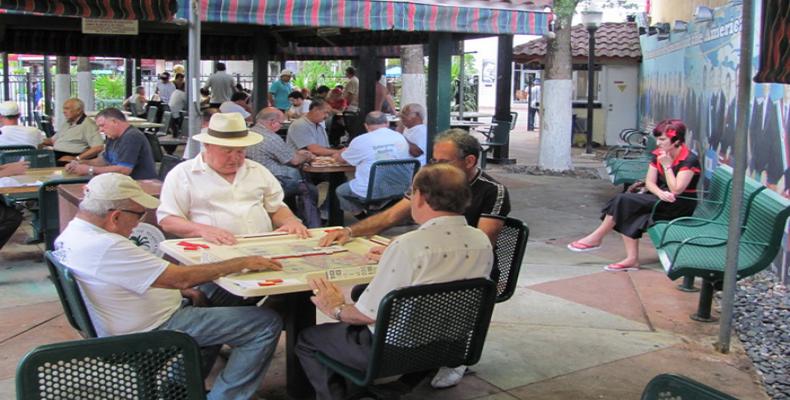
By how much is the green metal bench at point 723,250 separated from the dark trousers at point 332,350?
8.86ft

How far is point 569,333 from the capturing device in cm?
570

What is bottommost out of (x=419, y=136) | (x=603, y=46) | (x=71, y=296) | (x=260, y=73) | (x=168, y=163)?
(x=71, y=296)

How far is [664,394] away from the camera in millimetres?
2469

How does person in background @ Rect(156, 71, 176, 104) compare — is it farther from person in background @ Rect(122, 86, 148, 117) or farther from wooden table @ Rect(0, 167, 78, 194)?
wooden table @ Rect(0, 167, 78, 194)

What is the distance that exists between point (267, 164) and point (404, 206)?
3.53m

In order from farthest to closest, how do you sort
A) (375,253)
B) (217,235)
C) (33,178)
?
(33,178)
(217,235)
(375,253)

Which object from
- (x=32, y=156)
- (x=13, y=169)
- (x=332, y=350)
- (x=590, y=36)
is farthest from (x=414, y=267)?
(x=590, y=36)

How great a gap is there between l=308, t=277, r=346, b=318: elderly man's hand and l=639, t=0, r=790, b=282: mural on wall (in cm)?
461

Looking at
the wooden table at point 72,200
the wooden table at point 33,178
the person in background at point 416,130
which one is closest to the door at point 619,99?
the person in background at point 416,130

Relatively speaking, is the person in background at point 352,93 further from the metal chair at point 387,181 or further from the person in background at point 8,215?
the person in background at point 8,215

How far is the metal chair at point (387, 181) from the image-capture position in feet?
27.0

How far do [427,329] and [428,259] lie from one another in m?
0.29

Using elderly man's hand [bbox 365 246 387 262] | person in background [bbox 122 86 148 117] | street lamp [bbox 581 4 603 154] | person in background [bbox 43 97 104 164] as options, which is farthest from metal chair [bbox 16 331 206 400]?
person in background [bbox 122 86 148 117]

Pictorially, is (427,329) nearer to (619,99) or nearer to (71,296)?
(71,296)
